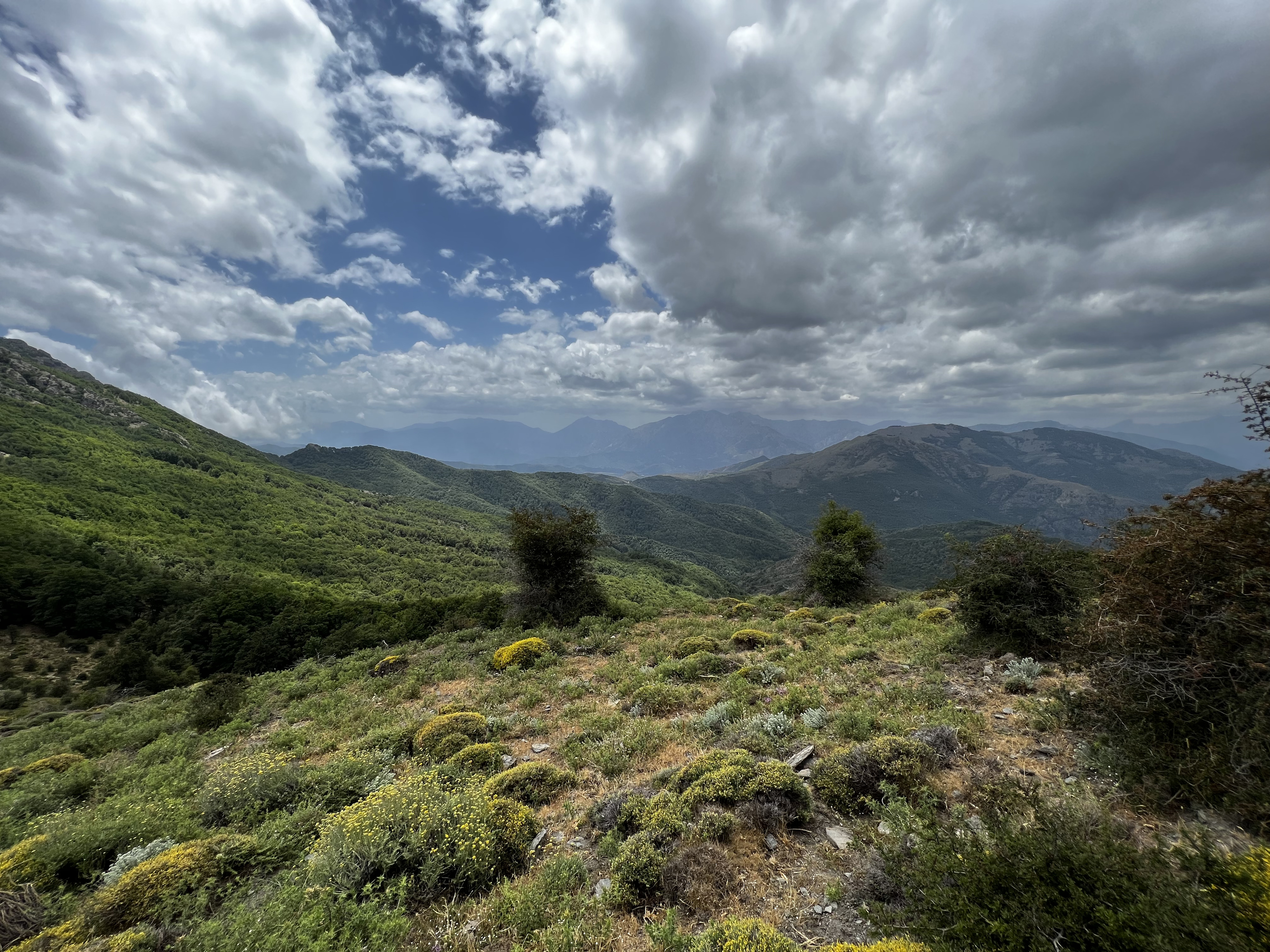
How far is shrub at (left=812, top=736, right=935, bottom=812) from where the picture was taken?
5707 mm

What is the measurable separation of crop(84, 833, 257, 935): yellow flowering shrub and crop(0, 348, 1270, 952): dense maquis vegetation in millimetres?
31

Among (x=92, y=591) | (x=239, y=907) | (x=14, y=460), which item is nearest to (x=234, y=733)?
(x=239, y=907)

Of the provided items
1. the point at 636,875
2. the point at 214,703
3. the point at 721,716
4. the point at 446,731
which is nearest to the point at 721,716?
the point at 721,716

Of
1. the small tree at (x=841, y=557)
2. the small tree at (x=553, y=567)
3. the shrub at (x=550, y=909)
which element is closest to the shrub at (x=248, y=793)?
the shrub at (x=550, y=909)

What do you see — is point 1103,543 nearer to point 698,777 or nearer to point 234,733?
point 698,777

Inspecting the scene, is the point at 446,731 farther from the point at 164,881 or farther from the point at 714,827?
the point at 714,827

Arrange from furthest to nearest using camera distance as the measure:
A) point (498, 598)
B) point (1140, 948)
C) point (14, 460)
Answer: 1. point (14, 460)
2. point (498, 598)
3. point (1140, 948)

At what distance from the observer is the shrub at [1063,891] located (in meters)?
2.63

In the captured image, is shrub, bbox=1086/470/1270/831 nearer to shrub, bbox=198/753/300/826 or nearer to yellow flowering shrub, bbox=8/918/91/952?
yellow flowering shrub, bbox=8/918/91/952

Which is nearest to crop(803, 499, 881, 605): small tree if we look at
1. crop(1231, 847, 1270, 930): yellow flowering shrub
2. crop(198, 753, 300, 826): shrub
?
crop(1231, 847, 1270, 930): yellow flowering shrub

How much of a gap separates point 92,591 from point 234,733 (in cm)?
3439

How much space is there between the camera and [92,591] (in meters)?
31.2

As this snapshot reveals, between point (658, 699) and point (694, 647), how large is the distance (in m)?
4.04

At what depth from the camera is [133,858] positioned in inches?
223
